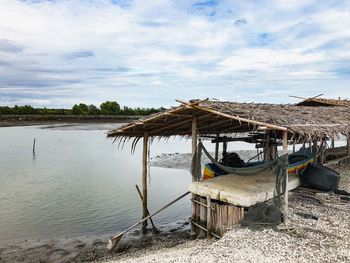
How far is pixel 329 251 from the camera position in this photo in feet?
20.0

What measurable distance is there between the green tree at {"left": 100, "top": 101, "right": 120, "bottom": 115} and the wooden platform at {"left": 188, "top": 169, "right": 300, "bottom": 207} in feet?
205

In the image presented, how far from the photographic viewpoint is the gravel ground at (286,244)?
19.5ft

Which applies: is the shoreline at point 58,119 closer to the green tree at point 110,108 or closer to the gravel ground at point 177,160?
the green tree at point 110,108

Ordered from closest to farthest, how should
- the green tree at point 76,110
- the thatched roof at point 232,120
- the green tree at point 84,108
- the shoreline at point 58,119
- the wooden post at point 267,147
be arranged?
the thatched roof at point 232,120 → the wooden post at point 267,147 → the shoreline at point 58,119 → the green tree at point 76,110 → the green tree at point 84,108

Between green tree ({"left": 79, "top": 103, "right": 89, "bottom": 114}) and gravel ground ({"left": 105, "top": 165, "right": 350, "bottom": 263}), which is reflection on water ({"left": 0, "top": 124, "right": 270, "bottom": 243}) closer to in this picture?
gravel ground ({"left": 105, "top": 165, "right": 350, "bottom": 263})

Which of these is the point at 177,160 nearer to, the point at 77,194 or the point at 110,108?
the point at 77,194

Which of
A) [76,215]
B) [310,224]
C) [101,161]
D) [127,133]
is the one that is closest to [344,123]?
[310,224]

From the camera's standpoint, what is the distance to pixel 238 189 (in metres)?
8.26

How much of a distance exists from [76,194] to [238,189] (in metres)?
9.35

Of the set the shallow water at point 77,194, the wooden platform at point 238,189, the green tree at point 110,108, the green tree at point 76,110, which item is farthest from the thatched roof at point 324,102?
the green tree at point 76,110

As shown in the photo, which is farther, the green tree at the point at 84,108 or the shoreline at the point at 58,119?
the green tree at the point at 84,108

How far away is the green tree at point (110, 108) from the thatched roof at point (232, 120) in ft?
198

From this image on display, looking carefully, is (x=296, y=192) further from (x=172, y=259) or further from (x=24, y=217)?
(x=24, y=217)

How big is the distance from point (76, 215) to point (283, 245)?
813cm
